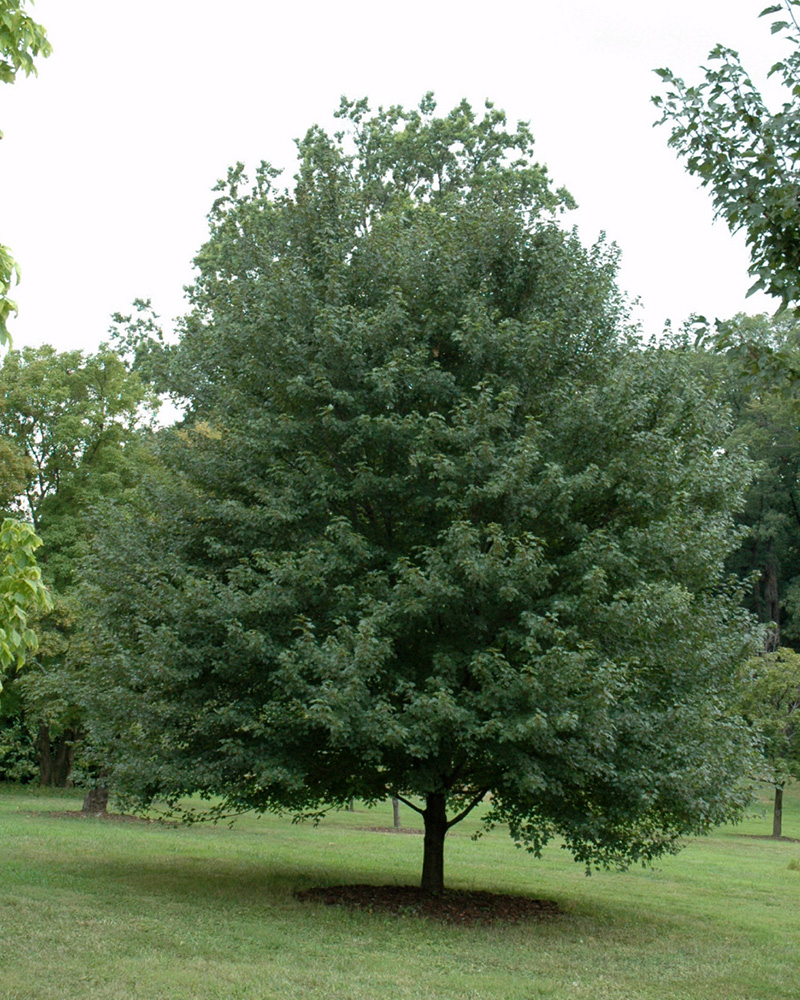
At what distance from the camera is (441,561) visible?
34.0ft

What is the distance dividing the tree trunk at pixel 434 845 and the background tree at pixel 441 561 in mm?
37

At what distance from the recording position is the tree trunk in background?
33.7 m

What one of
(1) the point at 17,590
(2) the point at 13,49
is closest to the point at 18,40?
(2) the point at 13,49

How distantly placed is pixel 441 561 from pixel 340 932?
13.5 feet

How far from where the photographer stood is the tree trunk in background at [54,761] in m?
33.7

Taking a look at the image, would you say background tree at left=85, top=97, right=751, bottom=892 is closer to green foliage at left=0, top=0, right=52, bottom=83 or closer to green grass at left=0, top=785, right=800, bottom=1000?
green grass at left=0, top=785, right=800, bottom=1000

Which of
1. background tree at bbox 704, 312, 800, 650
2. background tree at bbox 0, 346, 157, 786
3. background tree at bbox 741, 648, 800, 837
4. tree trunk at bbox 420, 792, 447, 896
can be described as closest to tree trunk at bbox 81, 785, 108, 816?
background tree at bbox 0, 346, 157, 786

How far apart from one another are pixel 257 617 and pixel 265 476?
216cm

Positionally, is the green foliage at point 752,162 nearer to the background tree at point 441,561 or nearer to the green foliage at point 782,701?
the background tree at point 441,561

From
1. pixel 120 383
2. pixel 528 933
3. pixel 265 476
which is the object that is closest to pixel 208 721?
pixel 265 476

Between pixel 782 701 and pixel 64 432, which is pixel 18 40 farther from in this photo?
pixel 782 701

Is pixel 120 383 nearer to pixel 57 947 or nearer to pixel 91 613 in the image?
pixel 91 613

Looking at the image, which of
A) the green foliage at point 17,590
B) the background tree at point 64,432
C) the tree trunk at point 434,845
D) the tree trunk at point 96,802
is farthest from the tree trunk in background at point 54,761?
the green foliage at point 17,590

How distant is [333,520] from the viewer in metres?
11.3
